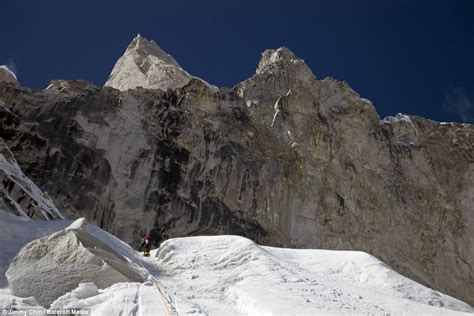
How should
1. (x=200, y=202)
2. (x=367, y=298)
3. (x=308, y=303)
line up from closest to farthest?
(x=308, y=303) → (x=367, y=298) → (x=200, y=202)

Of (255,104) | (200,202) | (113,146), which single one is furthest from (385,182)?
(113,146)

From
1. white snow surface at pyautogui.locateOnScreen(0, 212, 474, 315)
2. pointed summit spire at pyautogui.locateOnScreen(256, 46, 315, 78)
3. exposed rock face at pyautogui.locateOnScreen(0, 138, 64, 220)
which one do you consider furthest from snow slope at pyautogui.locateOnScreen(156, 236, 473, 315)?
pointed summit spire at pyautogui.locateOnScreen(256, 46, 315, 78)

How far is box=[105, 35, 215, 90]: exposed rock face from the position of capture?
61594 mm

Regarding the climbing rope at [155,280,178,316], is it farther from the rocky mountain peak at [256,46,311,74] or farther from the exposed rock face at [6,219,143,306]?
the rocky mountain peak at [256,46,311,74]

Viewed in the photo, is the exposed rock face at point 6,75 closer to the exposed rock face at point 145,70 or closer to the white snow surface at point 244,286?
the exposed rock face at point 145,70

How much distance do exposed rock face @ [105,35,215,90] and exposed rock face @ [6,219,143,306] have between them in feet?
149

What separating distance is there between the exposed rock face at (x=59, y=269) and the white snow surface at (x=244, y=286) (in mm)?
472

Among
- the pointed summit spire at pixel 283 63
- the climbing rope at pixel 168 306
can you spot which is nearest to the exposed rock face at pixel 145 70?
the pointed summit spire at pixel 283 63

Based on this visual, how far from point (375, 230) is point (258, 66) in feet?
74.6

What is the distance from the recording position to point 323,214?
4419cm

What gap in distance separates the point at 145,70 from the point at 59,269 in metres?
53.8

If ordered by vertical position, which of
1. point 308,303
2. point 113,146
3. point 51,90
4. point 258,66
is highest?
point 258,66

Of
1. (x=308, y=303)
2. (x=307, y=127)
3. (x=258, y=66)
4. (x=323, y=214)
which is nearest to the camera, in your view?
(x=308, y=303)

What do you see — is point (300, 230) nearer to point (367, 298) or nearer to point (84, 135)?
point (84, 135)
